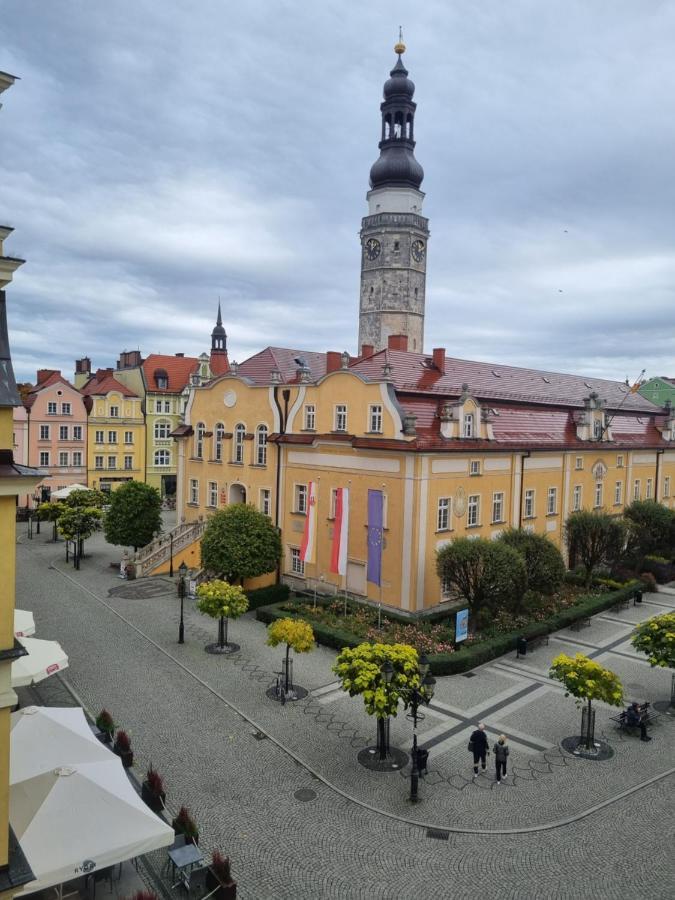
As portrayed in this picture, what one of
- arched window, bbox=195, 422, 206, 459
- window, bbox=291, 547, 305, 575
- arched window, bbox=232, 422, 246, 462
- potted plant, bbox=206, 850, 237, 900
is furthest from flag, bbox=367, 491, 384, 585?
potted plant, bbox=206, 850, 237, 900

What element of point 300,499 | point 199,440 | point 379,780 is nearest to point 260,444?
point 300,499

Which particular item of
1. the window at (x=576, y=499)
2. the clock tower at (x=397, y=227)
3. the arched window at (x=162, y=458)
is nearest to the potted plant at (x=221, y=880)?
the window at (x=576, y=499)

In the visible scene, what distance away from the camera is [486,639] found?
26.4 m

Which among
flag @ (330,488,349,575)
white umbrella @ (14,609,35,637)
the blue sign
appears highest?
flag @ (330,488,349,575)

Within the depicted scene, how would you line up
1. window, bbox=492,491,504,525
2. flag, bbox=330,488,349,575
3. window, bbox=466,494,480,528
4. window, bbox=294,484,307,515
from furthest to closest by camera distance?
window, bbox=294,484,307,515
window, bbox=492,491,504,525
window, bbox=466,494,480,528
flag, bbox=330,488,349,575

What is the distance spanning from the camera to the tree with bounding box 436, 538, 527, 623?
26.1 meters

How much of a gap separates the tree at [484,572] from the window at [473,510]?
15.1 ft

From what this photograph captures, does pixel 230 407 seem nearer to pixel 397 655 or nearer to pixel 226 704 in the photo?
pixel 226 704

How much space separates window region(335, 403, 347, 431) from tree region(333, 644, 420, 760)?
16.3 meters

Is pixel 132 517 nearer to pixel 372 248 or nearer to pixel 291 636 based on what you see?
pixel 291 636

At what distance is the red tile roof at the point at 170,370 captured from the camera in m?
66.8

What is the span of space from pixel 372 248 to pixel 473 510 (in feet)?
160

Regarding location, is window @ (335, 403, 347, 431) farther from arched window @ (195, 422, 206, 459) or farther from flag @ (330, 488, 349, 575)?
arched window @ (195, 422, 206, 459)

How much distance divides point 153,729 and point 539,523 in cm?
2550
